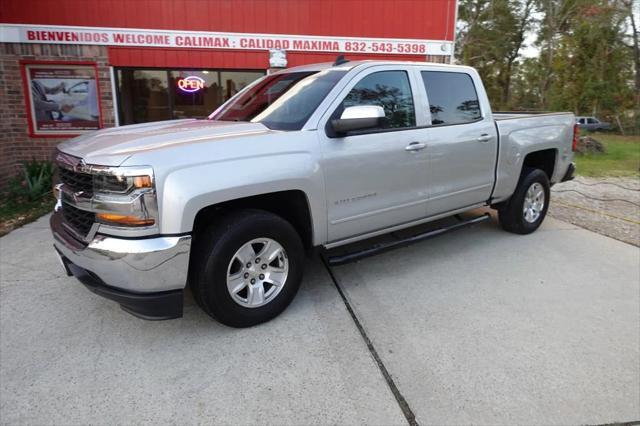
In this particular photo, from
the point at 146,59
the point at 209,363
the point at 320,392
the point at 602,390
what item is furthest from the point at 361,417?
the point at 146,59

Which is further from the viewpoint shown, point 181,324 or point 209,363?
point 181,324

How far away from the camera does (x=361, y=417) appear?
7.92 feet

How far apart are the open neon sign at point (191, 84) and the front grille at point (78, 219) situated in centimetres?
648

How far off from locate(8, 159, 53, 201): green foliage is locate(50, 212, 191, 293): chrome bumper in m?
5.23

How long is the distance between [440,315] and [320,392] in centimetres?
135

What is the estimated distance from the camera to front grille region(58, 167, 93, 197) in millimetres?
2811

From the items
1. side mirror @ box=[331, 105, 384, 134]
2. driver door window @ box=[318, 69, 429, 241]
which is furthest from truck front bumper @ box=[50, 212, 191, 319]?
side mirror @ box=[331, 105, 384, 134]

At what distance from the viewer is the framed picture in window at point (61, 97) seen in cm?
831

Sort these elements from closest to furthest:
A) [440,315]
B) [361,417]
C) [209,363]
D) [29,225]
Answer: [361,417] < [209,363] < [440,315] < [29,225]

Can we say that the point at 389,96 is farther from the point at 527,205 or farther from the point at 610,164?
the point at 610,164

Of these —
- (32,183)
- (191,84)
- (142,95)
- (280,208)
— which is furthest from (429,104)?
(142,95)

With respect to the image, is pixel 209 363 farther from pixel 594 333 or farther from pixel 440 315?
pixel 594 333

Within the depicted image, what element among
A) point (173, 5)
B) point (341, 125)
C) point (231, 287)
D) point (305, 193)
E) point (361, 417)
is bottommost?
point (361, 417)

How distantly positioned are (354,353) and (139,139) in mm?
2101
